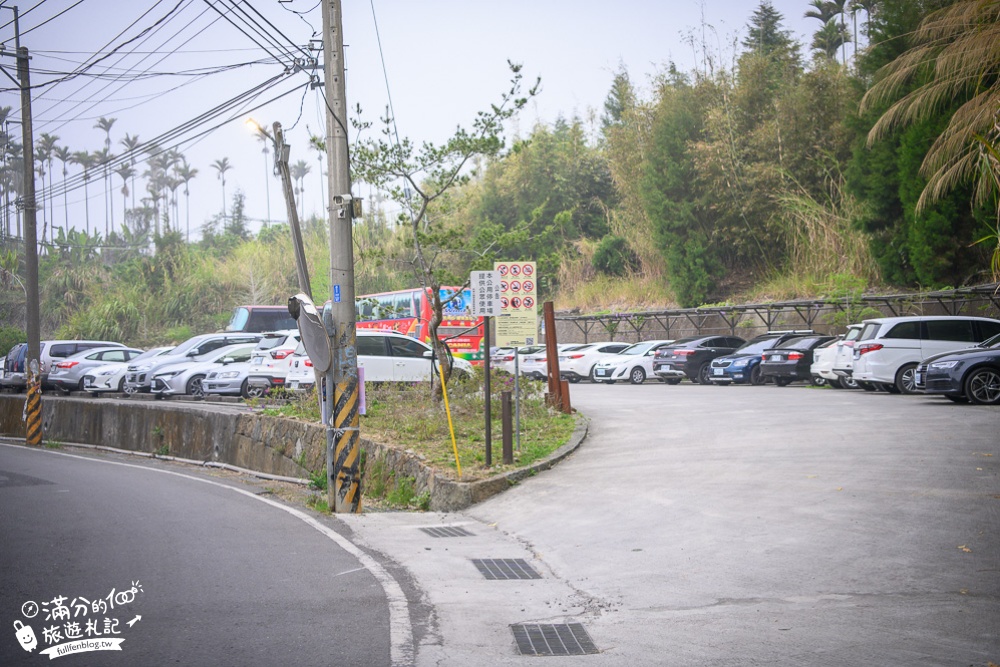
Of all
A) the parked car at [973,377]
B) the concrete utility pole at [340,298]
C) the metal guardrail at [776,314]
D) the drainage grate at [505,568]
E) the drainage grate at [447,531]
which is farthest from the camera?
the metal guardrail at [776,314]

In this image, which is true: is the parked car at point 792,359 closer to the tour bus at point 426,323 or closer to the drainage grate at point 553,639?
the tour bus at point 426,323

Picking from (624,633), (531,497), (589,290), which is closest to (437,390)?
(531,497)

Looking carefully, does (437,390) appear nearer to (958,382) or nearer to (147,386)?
(958,382)

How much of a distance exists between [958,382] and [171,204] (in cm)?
11045

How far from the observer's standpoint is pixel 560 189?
5728cm

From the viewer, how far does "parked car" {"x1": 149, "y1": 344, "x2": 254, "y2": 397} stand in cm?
2662

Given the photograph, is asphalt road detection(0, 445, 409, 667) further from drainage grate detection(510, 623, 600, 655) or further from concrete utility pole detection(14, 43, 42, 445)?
concrete utility pole detection(14, 43, 42, 445)

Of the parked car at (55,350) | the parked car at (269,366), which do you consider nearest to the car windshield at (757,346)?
the parked car at (269,366)

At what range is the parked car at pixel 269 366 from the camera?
24.3 m

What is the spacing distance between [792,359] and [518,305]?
1437cm

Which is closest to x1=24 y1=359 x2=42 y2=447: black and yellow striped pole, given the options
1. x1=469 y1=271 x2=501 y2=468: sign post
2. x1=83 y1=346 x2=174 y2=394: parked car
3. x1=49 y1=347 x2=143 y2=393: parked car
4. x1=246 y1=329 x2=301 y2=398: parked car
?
x1=246 y1=329 x2=301 y2=398: parked car

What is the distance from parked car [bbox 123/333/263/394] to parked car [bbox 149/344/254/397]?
50 cm

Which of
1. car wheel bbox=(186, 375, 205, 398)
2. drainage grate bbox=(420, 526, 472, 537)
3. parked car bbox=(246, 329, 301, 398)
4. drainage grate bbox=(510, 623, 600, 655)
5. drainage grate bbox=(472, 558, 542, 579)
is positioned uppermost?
parked car bbox=(246, 329, 301, 398)

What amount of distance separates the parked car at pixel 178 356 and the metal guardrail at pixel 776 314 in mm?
19060
